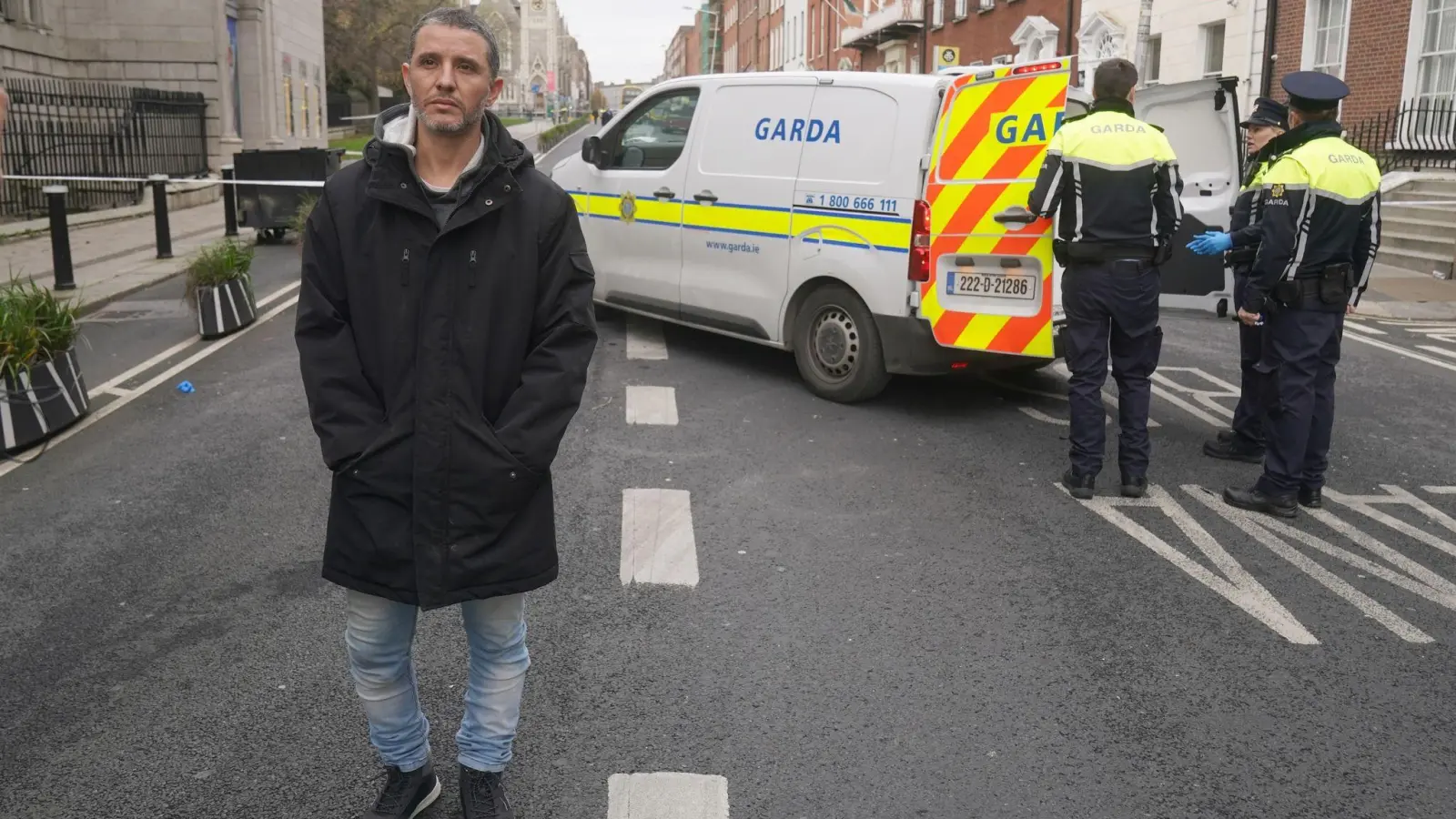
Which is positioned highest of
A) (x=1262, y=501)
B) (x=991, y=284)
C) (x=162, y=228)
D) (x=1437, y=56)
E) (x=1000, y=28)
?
(x=1000, y=28)

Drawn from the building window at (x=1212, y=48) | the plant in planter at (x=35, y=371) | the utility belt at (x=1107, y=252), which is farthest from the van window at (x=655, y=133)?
the building window at (x=1212, y=48)

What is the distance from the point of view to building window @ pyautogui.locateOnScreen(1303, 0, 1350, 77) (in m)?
20.6

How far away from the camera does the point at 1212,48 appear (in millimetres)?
24500

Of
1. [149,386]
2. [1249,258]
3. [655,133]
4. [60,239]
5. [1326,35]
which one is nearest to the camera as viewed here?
[1249,258]

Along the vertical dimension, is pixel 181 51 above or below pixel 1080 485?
above

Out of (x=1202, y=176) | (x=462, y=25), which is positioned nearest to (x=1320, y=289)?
(x=1202, y=176)

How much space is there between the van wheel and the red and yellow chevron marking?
0.48 m

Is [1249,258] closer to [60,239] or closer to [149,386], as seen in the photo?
[149,386]

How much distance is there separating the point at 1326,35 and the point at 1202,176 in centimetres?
1529

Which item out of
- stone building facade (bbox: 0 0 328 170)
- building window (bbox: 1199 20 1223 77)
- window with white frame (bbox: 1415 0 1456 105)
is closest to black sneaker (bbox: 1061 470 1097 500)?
window with white frame (bbox: 1415 0 1456 105)

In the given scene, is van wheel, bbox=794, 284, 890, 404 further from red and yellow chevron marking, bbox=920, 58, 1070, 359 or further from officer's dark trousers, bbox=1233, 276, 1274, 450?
officer's dark trousers, bbox=1233, 276, 1274, 450

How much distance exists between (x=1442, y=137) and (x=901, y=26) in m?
26.8

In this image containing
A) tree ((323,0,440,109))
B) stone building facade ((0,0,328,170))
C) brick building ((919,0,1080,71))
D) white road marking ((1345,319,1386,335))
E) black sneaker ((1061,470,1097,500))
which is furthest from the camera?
tree ((323,0,440,109))

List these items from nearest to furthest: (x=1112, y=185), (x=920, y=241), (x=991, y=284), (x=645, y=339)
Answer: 1. (x=1112, y=185)
2. (x=991, y=284)
3. (x=920, y=241)
4. (x=645, y=339)
